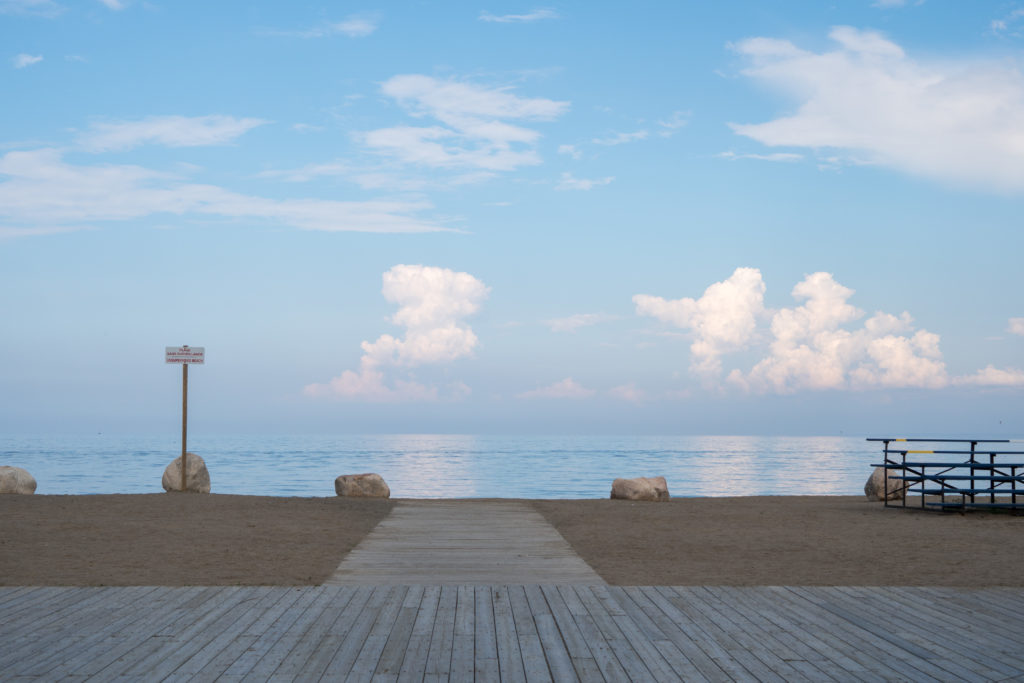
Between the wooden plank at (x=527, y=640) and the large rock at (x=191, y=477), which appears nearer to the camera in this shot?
the wooden plank at (x=527, y=640)

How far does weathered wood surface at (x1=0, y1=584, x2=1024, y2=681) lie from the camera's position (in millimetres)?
4590

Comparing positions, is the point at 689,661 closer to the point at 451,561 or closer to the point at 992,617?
the point at 992,617

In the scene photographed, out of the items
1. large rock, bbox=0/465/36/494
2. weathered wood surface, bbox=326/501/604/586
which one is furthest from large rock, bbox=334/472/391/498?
large rock, bbox=0/465/36/494

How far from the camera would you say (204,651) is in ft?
16.1

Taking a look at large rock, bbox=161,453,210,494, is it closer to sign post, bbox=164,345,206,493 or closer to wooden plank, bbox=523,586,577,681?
sign post, bbox=164,345,206,493

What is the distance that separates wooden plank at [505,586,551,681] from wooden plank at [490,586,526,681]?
0.07ft

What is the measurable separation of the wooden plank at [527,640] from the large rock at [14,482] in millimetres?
12357

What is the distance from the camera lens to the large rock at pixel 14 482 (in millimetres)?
15539

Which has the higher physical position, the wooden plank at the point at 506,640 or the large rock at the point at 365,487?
the wooden plank at the point at 506,640

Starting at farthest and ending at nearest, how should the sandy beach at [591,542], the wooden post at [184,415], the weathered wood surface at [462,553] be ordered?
the wooden post at [184,415]
the sandy beach at [591,542]
the weathered wood surface at [462,553]

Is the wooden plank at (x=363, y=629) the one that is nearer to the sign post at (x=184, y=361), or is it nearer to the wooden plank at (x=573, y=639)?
the wooden plank at (x=573, y=639)

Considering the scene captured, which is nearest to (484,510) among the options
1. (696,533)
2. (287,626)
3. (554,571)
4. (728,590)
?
(696,533)

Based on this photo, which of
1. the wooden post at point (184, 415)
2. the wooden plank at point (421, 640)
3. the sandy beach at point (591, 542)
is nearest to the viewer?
the wooden plank at point (421, 640)

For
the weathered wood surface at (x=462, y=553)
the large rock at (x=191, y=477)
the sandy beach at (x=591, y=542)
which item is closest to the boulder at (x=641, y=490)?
the sandy beach at (x=591, y=542)
